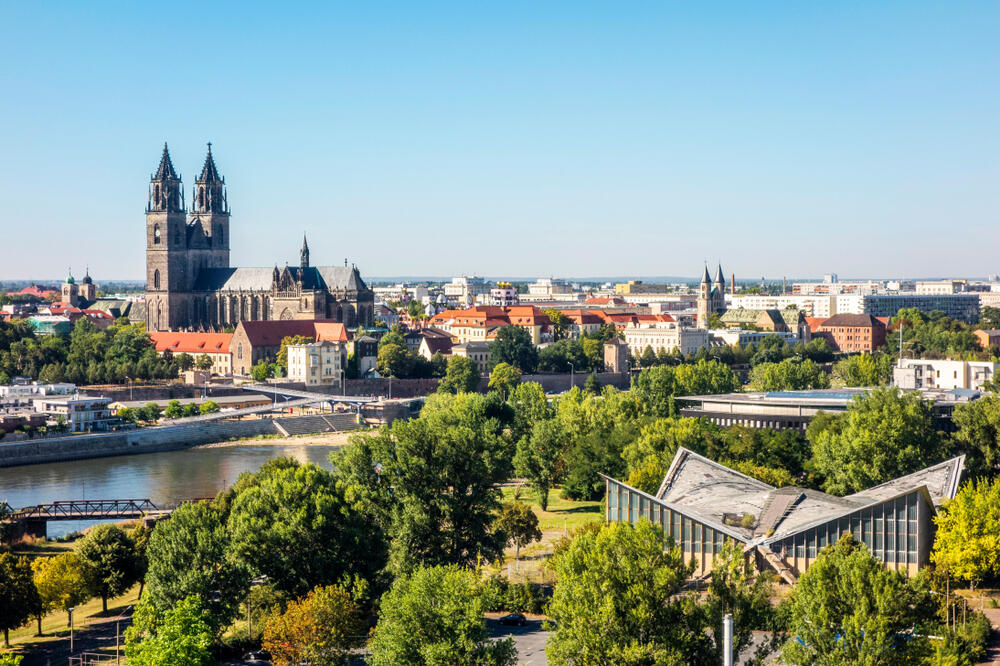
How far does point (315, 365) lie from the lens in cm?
9381

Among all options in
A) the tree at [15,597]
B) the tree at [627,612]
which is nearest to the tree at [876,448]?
the tree at [627,612]

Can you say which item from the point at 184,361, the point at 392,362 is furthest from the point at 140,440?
the point at 184,361

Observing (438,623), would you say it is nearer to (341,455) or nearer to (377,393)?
(341,455)

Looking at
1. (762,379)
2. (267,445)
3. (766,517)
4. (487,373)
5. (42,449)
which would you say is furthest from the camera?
(487,373)

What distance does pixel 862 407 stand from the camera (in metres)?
46.8

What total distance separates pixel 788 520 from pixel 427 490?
916cm

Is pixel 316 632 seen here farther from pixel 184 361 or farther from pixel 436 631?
pixel 184 361

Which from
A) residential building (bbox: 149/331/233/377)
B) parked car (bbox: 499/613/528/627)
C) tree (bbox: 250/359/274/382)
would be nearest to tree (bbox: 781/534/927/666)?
parked car (bbox: 499/613/528/627)

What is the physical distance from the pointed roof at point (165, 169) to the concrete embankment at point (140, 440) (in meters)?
47.4

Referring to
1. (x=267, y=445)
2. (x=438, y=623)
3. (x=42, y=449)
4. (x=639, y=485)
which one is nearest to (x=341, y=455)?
(x=639, y=485)

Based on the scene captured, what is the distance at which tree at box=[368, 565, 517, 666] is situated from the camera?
21.7 meters

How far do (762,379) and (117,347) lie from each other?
47.3 m

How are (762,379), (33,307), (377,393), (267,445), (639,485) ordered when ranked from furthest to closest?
(33,307) < (377,393) < (762,379) < (267,445) < (639,485)

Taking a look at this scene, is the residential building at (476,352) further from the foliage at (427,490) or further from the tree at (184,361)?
the foliage at (427,490)
